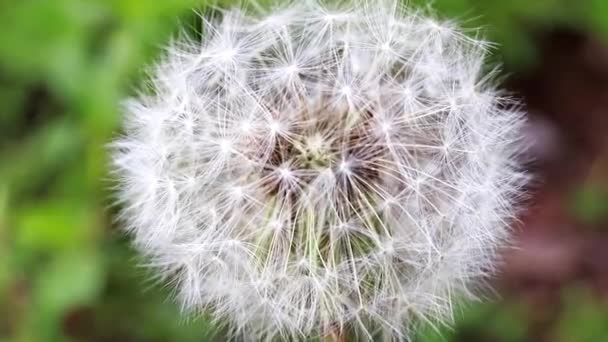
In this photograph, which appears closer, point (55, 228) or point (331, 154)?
point (331, 154)

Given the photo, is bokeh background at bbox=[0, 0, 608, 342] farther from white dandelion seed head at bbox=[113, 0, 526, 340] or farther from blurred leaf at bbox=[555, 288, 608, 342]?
white dandelion seed head at bbox=[113, 0, 526, 340]

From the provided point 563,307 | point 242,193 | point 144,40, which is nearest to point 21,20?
point 144,40

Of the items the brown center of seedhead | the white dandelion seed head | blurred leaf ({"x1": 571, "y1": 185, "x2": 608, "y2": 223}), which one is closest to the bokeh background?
blurred leaf ({"x1": 571, "y1": 185, "x2": 608, "y2": 223})

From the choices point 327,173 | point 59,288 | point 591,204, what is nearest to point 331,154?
point 327,173

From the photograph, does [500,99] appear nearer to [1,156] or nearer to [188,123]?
[188,123]

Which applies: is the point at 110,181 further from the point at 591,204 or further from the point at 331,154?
the point at 591,204

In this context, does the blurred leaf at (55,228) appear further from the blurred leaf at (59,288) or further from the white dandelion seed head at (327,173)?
the white dandelion seed head at (327,173)

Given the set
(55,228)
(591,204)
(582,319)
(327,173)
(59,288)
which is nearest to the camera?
(327,173)
